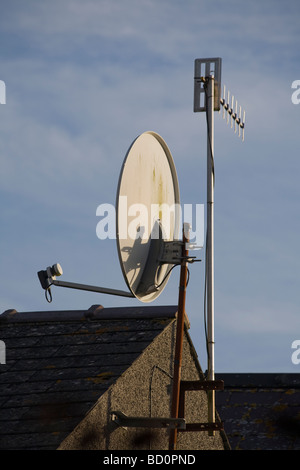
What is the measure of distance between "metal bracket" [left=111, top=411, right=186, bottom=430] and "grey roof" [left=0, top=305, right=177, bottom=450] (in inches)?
19.2

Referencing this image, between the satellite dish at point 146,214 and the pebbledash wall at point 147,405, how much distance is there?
1.00m

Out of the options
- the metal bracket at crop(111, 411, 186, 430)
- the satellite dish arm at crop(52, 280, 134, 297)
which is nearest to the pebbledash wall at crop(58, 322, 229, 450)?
the metal bracket at crop(111, 411, 186, 430)

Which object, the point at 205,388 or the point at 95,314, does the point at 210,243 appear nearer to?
the point at 95,314

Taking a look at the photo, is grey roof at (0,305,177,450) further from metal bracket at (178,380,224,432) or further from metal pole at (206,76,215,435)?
metal bracket at (178,380,224,432)

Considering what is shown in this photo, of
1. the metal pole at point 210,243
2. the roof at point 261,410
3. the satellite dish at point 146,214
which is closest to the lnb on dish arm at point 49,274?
the satellite dish at point 146,214

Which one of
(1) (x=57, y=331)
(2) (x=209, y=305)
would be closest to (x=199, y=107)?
(2) (x=209, y=305)

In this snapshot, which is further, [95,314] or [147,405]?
[95,314]

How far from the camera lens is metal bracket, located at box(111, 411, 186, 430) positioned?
11.4 meters

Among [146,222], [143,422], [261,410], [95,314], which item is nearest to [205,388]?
[143,422]

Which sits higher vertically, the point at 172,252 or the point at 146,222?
the point at 146,222

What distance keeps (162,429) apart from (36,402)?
254 centimetres

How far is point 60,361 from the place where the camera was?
1231cm

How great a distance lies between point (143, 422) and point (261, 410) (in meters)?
5.75
